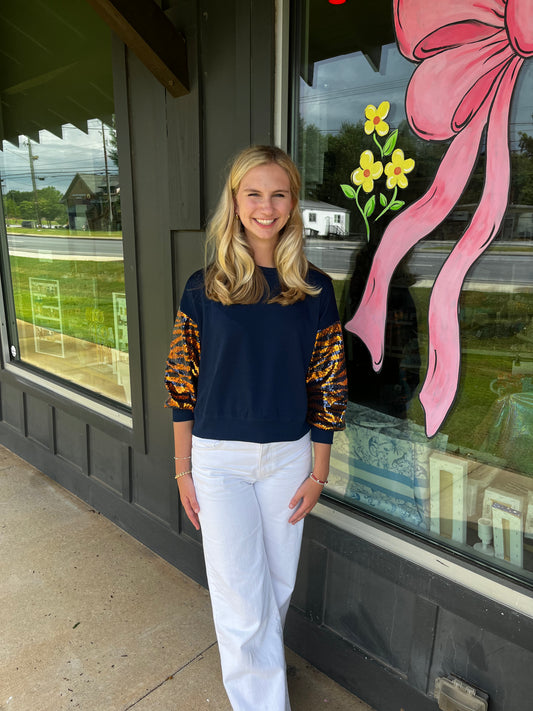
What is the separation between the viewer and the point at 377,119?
181cm

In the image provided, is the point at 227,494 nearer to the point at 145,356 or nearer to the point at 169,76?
the point at 145,356

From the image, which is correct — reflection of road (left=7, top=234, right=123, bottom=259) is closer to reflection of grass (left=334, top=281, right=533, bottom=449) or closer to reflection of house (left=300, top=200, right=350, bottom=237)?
reflection of house (left=300, top=200, right=350, bottom=237)

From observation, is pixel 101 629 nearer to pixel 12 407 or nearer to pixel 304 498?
pixel 304 498

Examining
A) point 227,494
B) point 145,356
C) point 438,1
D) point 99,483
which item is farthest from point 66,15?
point 227,494

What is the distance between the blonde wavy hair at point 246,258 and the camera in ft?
5.03

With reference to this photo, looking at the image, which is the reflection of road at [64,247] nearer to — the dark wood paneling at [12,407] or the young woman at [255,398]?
the dark wood paneling at [12,407]

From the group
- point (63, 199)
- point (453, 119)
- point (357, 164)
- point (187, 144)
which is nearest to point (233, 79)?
point (187, 144)

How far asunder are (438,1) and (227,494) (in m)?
1.64

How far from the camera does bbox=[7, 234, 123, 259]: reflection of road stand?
3146 millimetres

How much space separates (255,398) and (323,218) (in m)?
0.83

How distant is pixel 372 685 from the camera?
200 cm

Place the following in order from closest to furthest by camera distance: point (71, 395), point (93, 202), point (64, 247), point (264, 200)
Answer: point (264, 200) < point (93, 202) < point (71, 395) < point (64, 247)

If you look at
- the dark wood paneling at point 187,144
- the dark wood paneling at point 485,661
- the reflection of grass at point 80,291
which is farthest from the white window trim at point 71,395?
the dark wood paneling at point 485,661

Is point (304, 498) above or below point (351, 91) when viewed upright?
below
